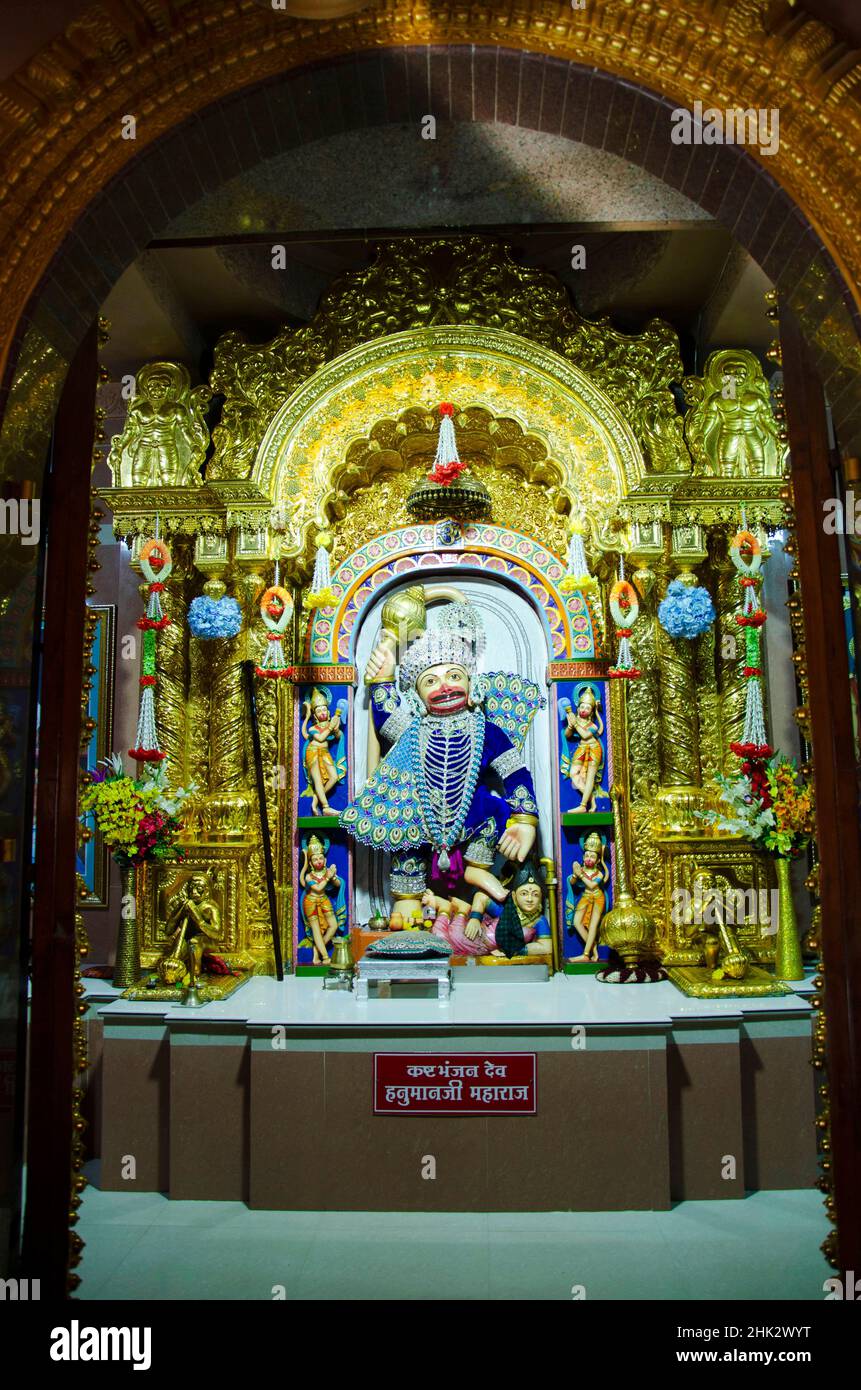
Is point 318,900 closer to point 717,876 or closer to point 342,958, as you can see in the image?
point 342,958

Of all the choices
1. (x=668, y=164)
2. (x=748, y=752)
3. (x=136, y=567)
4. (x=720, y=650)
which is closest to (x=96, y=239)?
(x=668, y=164)

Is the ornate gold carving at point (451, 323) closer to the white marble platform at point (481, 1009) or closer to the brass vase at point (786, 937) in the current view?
the brass vase at point (786, 937)

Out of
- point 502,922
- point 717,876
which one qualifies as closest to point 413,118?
point 502,922

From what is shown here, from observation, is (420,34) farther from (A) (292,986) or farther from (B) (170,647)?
(A) (292,986)

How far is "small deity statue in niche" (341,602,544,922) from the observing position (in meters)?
6.37

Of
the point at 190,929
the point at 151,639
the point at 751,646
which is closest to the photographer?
the point at 190,929

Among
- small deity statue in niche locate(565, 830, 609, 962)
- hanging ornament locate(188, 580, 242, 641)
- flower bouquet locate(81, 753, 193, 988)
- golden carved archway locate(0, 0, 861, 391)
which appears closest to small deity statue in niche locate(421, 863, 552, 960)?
small deity statue in niche locate(565, 830, 609, 962)

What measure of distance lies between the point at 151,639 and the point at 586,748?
2.91m

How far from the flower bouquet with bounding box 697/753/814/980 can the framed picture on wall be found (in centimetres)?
399

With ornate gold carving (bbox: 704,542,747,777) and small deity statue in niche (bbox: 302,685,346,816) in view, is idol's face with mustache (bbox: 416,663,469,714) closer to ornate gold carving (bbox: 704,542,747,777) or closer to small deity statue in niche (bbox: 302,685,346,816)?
small deity statue in niche (bbox: 302,685,346,816)

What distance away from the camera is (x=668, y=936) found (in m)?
6.24

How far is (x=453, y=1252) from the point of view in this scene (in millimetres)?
4133

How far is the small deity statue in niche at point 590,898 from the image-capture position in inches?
253

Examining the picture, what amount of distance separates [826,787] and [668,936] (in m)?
3.55
